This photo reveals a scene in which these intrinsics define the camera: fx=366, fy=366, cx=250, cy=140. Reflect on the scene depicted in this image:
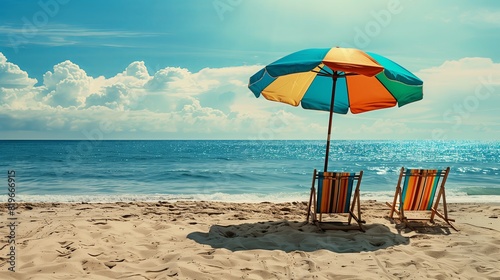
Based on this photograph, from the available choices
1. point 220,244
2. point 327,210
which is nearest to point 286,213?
point 327,210

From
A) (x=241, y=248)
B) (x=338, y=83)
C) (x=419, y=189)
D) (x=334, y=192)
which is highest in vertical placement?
(x=338, y=83)

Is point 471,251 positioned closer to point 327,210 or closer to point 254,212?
point 327,210

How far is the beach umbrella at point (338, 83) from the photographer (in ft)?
14.9

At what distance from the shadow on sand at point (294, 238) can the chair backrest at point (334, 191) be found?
13.3 inches

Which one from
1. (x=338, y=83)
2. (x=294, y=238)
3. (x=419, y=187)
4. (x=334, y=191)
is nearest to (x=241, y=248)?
(x=294, y=238)

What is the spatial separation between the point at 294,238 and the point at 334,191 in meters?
0.92

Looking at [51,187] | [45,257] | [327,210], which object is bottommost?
[51,187]

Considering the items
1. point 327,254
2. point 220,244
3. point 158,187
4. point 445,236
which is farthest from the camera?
point 158,187

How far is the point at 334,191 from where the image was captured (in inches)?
205

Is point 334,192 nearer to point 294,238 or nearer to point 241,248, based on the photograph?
point 294,238

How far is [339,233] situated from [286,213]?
1669 mm

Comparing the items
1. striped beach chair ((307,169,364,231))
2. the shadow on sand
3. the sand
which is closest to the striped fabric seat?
the sand

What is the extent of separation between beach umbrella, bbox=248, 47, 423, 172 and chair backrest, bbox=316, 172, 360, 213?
548 mm

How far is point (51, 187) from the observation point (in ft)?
43.9
